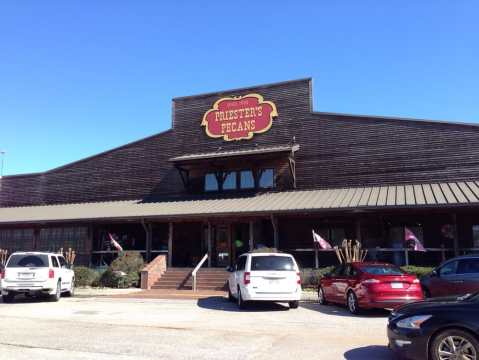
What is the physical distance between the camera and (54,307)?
14.3 meters

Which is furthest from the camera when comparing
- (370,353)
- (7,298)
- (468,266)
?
(7,298)

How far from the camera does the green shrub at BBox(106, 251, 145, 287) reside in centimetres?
2108

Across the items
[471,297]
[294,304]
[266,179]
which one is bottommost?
[294,304]

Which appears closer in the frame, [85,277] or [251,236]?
[85,277]

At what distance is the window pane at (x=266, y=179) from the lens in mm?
25203

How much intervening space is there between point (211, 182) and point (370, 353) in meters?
19.6

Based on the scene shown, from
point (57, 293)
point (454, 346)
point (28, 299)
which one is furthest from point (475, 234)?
point (28, 299)

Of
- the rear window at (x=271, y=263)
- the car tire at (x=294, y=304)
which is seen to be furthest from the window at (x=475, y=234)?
the rear window at (x=271, y=263)

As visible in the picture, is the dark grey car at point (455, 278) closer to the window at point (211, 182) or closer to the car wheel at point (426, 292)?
the car wheel at point (426, 292)

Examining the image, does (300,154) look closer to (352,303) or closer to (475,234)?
(475,234)

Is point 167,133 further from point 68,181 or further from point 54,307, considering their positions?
point 54,307

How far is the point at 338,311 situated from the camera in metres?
13.0

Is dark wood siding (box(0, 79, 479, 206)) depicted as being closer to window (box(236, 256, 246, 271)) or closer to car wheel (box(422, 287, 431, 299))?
car wheel (box(422, 287, 431, 299))

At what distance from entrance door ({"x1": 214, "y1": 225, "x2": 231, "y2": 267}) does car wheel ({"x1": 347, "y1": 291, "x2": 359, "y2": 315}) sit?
1206 cm
